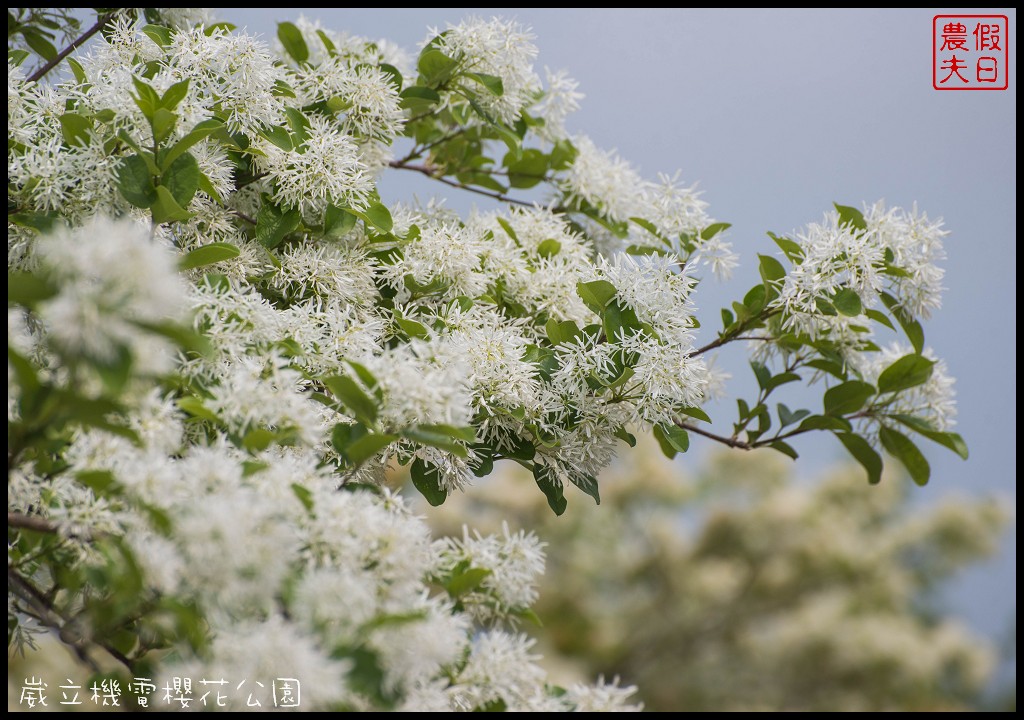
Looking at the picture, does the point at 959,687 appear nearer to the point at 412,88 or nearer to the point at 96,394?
the point at 412,88

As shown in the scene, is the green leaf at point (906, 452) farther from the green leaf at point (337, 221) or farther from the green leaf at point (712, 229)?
the green leaf at point (337, 221)

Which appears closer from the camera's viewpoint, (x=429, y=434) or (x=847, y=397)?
(x=429, y=434)

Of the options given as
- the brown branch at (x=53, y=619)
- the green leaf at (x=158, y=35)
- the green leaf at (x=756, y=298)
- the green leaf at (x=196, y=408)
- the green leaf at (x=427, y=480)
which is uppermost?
the green leaf at (x=158, y=35)

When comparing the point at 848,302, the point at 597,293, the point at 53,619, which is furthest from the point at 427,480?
the point at 848,302

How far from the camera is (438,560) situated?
669mm

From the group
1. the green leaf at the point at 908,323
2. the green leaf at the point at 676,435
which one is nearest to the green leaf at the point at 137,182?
the green leaf at the point at 676,435

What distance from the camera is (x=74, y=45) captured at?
1104mm

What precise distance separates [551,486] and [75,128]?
0.55 m

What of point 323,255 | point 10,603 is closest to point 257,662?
point 10,603

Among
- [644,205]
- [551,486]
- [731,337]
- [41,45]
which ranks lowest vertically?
[551,486]

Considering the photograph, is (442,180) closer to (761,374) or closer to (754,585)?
(761,374)

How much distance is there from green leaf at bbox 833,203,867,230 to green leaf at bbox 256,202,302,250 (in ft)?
1.84

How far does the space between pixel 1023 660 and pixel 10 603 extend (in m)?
1.12

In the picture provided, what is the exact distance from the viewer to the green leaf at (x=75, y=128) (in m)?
0.81
